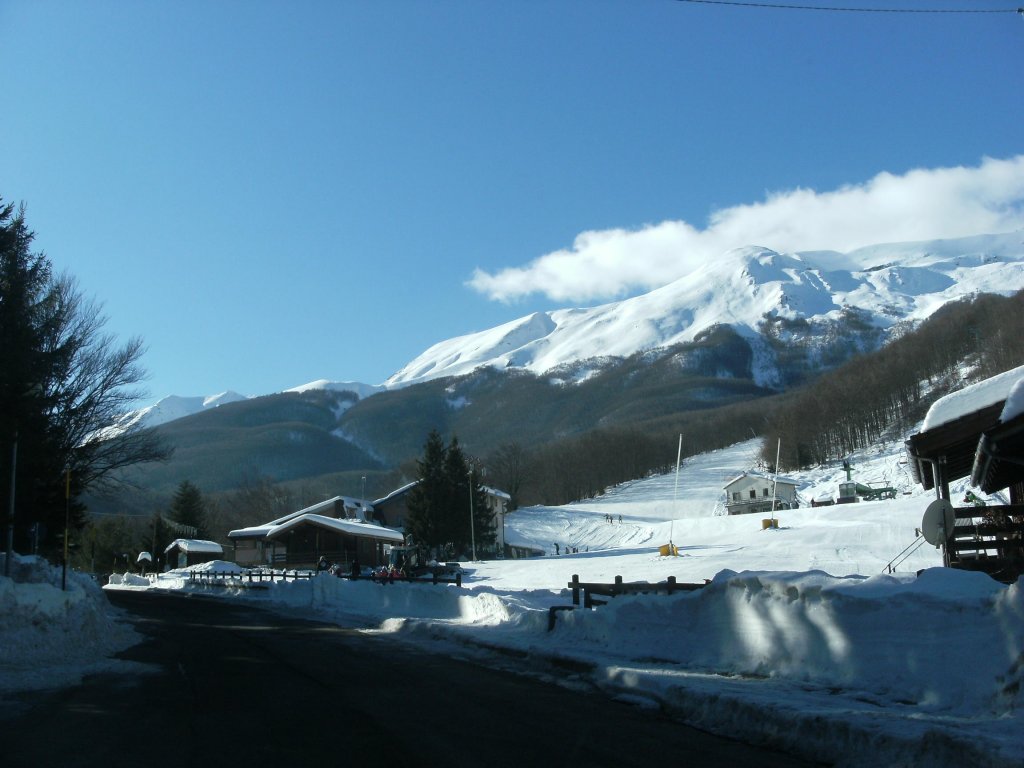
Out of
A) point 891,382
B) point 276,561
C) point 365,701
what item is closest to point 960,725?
point 365,701

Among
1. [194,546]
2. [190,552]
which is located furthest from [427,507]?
[190,552]

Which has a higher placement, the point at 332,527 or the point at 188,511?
the point at 188,511

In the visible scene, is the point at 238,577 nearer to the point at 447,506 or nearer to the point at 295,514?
the point at 447,506

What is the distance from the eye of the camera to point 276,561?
75438 millimetres

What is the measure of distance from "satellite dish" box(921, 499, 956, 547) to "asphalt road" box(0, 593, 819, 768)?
6.93 meters

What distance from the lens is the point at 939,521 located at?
1496cm

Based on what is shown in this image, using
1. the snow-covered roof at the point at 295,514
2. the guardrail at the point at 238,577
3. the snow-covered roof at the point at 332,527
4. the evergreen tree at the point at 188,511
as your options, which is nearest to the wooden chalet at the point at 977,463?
the guardrail at the point at 238,577

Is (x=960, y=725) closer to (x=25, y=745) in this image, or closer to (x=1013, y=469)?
(x=25, y=745)

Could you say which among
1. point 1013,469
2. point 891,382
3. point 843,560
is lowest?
point 843,560

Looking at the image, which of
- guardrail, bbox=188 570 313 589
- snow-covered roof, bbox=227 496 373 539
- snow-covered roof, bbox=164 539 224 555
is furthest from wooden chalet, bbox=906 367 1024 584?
snow-covered roof, bbox=164 539 224 555

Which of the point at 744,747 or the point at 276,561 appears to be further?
the point at 276,561

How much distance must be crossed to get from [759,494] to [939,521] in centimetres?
10440

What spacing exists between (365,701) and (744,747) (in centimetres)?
454

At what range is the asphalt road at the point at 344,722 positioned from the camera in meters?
7.67
